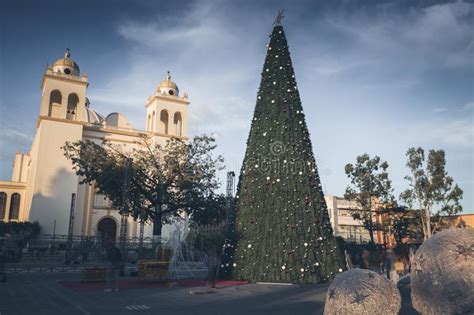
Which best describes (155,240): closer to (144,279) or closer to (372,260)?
(144,279)

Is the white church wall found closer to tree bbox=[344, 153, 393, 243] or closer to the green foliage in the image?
the green foliage

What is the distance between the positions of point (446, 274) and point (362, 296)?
1.25 metres

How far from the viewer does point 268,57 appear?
16.7 m

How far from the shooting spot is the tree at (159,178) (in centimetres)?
2297

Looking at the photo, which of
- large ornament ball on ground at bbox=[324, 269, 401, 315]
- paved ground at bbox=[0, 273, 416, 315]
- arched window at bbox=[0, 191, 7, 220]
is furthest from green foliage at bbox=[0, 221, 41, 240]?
large ornament ball on ground at bbox=[324, 269, 401, 315]

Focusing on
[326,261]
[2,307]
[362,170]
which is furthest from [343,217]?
[2,307]

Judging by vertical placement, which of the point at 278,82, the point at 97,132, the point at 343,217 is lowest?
the point at 343,217

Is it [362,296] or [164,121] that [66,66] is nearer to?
[164,121]

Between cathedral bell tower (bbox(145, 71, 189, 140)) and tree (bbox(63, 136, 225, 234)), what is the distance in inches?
718

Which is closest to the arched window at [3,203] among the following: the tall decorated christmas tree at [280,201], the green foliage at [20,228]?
the green foliage at [20,228]

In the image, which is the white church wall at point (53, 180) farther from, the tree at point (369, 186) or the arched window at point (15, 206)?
the tree at point (369, 186)

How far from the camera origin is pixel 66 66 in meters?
40.2

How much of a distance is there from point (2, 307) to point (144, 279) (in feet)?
21.8

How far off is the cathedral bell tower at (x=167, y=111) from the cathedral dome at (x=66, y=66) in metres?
9.45
